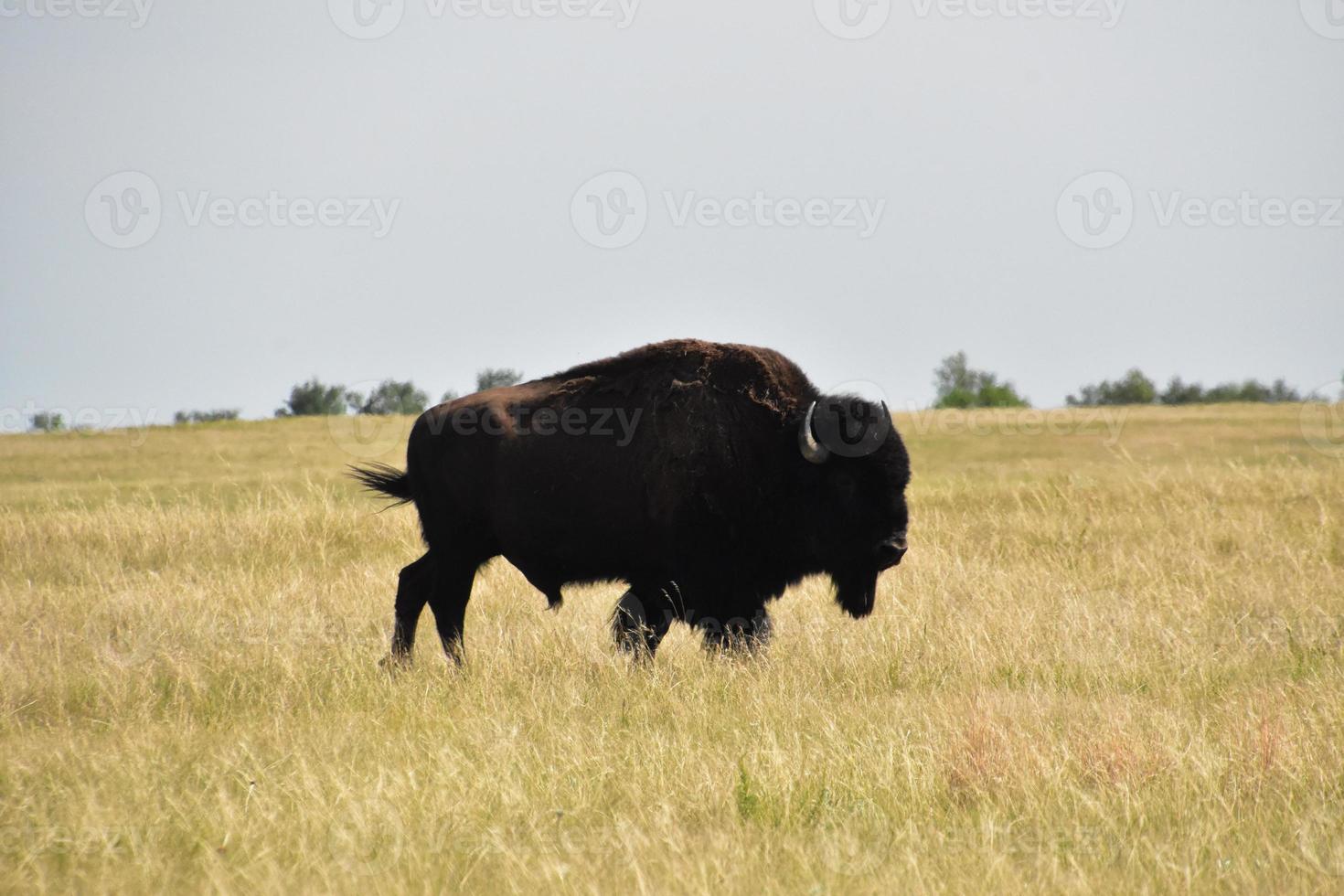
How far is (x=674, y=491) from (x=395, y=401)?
37.0m

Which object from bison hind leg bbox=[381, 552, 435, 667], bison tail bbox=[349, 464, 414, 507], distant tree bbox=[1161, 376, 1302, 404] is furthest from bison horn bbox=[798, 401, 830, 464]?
distant tree bbox=[1161, 376, 1302, 404]

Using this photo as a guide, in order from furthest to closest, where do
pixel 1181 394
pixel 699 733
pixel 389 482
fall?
pixel 1181 394 → pixel 389 482 → pixel 699 733

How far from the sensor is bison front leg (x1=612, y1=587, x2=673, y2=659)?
303 inches

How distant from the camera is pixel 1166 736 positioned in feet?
17.4

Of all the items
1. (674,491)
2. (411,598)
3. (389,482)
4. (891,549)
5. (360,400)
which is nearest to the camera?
(674,491)

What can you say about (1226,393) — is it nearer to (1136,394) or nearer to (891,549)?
(1136,394)

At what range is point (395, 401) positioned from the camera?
43031 millimetres

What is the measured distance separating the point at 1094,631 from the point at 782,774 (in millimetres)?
3828

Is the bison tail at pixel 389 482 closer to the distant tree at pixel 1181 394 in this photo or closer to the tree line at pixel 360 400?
the tree line at pixel 360 400

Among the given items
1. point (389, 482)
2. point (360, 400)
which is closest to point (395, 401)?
point (360, 400)

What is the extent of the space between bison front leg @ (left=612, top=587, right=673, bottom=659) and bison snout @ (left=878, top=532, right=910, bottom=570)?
1.44 meters

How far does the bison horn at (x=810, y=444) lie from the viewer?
7.37m

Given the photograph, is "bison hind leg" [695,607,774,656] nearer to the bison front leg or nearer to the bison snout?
the bison front leg

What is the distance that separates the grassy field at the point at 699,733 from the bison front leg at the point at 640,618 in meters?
0.24
